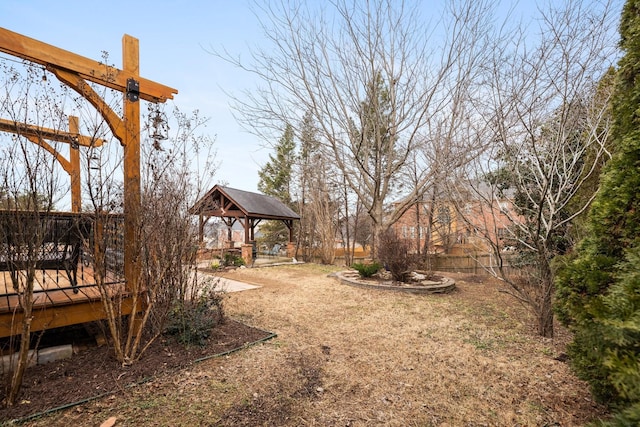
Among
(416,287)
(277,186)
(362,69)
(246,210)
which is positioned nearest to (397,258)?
(416,287)

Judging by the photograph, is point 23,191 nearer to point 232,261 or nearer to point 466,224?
point 466,224

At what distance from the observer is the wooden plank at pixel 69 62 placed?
2850mm

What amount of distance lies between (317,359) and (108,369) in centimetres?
208

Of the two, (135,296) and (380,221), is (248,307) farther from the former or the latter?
(380,221)

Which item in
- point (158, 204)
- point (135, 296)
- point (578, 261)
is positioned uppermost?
point (158, 204)

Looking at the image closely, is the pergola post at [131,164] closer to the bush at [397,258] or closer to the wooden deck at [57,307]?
the wooden deck at [57,307]

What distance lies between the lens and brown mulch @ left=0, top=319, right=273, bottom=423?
2.38 m

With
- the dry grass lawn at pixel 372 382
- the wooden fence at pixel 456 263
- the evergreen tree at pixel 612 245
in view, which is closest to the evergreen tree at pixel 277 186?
the wooden fence at pixel 456 263

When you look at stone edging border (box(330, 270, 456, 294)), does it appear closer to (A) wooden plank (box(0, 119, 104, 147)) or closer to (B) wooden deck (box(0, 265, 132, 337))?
(B) wooden deck (box(0, 265, 132, 337))

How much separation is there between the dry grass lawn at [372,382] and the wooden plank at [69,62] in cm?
320

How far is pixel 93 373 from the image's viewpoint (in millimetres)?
2791

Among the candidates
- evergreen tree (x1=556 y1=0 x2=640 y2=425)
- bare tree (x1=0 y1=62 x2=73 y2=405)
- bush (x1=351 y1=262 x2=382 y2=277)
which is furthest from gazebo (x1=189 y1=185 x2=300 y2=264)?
evergreen tree (x1=556 y1=0 x2=640 y2=425)

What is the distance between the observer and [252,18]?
22.3ft

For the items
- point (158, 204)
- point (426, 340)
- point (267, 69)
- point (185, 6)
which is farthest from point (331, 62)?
point (426, 340)
